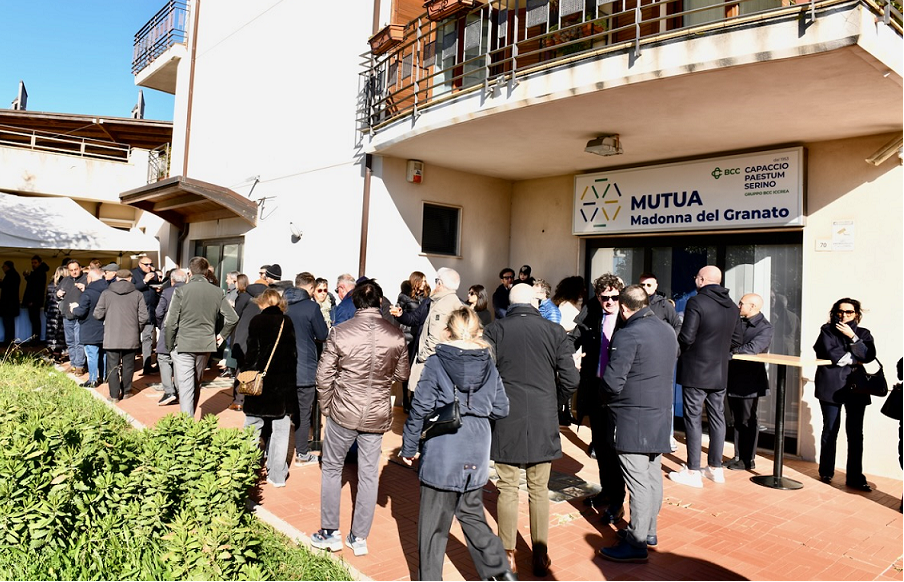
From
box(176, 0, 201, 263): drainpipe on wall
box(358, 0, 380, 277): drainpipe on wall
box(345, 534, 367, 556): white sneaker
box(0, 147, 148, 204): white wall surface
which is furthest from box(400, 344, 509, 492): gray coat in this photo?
box(0, 147, 148, 204): white wall surface

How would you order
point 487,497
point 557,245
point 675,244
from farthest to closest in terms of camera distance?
1. point 557,245
2. point 675,244
3. point 487,497

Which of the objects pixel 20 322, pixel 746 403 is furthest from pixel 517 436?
pixel 20 322

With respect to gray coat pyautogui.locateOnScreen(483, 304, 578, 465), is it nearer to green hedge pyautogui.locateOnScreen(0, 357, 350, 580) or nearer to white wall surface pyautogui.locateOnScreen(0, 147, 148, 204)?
green hedge pyautogui.locateOnScreen(0, 357, 350, 580)

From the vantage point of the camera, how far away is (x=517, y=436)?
4254 mm

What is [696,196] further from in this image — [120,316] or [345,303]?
[120,316]

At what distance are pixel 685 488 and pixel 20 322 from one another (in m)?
15.9

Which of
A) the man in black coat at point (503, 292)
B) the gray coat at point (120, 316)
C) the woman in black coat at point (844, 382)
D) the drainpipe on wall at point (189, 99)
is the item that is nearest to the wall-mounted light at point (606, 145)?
the man in black coat at point (503, 292)

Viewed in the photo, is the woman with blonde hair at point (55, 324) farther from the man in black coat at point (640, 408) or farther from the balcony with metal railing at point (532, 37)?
the man in black coat at point (640, 408)

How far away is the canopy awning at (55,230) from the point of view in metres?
12.8

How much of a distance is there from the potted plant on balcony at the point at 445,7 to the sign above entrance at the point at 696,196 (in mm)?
3116

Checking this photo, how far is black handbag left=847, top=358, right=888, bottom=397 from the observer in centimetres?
632

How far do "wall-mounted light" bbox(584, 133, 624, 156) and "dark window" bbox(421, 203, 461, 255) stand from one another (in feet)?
10.3

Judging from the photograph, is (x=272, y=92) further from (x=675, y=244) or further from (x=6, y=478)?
(x=6, y=478)

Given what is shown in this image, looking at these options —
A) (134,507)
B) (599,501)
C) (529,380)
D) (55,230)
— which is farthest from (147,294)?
(529,380)
